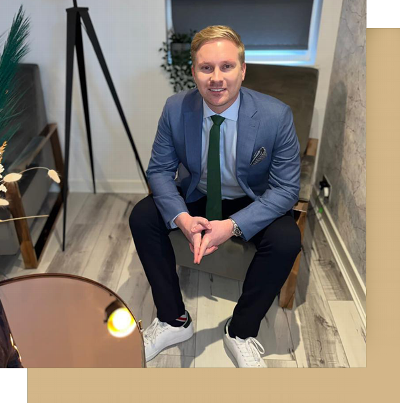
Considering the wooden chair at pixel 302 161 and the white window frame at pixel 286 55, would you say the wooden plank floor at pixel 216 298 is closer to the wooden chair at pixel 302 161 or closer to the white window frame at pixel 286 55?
the wooden chair at pixel 302 161

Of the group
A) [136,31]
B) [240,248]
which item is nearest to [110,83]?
[136,31]

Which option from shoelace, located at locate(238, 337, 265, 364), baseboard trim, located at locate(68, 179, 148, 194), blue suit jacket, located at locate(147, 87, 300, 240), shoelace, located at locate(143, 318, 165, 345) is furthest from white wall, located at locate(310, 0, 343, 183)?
shoelace, located at locate(143, 318, 165, 345)

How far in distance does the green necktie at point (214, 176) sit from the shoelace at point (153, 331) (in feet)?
1.57

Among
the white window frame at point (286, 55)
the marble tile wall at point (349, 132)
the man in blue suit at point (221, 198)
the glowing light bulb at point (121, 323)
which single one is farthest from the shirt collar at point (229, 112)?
the white window frame at point (286, 55)

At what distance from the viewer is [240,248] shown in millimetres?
1688

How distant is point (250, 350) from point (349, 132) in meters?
1.15

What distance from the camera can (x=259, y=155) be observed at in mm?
1643

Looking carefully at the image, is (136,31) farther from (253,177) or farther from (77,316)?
(77,316)

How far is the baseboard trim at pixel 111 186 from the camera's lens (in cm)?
282

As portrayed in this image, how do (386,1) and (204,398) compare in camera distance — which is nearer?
(204,398)

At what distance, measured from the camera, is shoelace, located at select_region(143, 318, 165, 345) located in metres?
1.70

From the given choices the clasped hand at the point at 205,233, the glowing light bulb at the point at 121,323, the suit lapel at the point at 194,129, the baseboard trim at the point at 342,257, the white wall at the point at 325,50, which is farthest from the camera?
the white wall at the point at 325,50

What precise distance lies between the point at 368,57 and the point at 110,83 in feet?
4.05

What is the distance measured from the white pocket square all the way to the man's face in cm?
24
